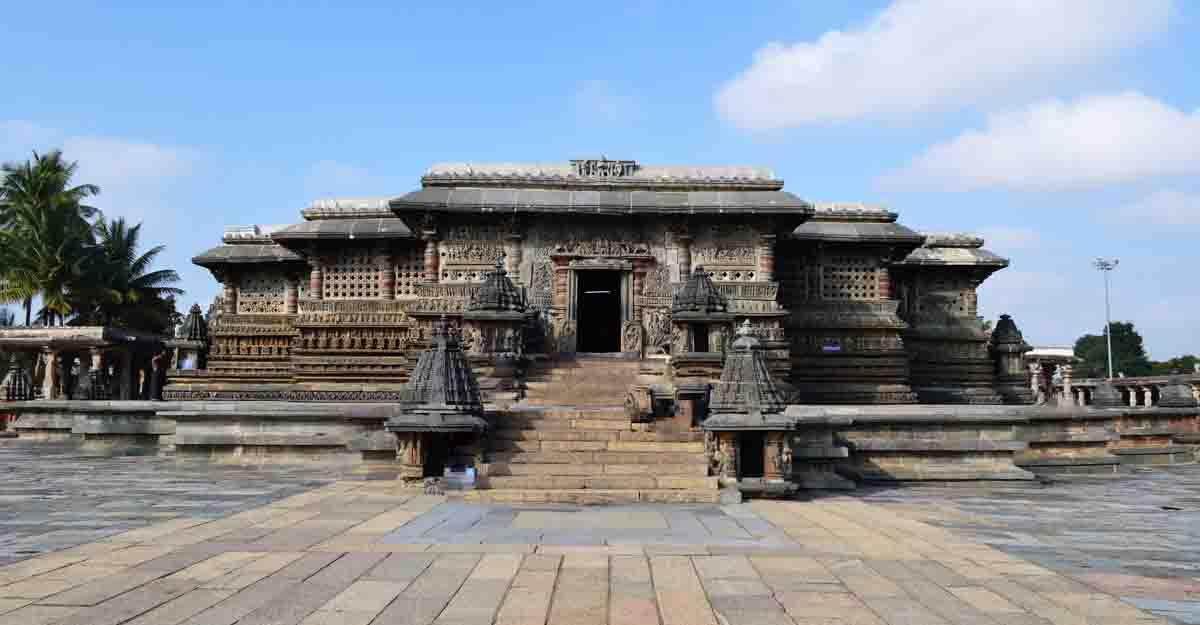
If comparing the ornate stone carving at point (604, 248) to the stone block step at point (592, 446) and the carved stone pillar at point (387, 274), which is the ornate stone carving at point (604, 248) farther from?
the stone block step at point (592, 446)

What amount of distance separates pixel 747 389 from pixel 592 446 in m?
2.52

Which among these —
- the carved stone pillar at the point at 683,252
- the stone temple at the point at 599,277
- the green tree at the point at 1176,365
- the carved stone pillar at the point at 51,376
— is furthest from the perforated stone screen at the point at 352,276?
the green tree at the point at 1176,365

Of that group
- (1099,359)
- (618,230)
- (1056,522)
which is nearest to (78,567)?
(1056,522)

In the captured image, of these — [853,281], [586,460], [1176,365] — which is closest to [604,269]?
[853,281]

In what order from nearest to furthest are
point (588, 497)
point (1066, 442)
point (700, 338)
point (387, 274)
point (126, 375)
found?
point (588, 497), point (1066, 442), point (700, 338), point (387, 274), point (126, 375)

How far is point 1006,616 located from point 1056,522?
17.7 feet

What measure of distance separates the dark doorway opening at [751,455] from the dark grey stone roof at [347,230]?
14267 mm

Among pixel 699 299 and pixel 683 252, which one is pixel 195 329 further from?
pixel 699 299

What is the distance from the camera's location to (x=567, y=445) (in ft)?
44.2

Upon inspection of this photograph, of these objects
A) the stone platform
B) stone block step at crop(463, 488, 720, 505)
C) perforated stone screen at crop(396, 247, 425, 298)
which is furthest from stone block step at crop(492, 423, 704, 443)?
perforated stone screen at crop(396, 247, 425, 298)

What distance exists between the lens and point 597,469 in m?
Result: 12.6

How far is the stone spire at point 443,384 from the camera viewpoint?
12977 mm

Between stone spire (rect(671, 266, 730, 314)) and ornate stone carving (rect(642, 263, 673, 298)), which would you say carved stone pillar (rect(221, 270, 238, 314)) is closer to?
ornate stone carving (rect(642, 263, 673, 298))

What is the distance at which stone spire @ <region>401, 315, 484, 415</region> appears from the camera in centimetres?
1298
